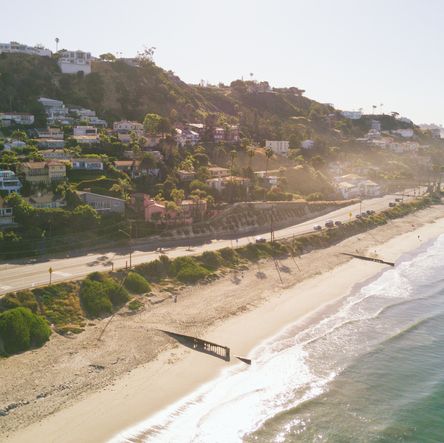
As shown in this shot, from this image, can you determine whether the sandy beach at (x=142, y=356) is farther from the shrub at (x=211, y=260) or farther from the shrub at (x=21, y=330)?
the shrub at (x=211, y=260)

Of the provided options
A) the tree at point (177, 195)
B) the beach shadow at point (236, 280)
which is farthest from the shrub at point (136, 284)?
the tree at point (177, 195)

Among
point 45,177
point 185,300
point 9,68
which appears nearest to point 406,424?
point 185,300

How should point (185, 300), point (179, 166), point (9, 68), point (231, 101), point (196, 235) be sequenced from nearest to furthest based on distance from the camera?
point (185, 300), point (196, 235), point (179, 166), point (9, 68), point (231, 101)

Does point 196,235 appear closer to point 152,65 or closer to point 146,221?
point 146,221

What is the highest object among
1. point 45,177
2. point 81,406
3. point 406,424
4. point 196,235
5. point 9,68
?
point 9,68

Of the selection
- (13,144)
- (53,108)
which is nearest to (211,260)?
(13,144)

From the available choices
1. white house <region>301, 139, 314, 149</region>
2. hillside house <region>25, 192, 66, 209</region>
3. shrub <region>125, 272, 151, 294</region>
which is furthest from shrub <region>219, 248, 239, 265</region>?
white house <region>301, 139, 314, 149</region>
